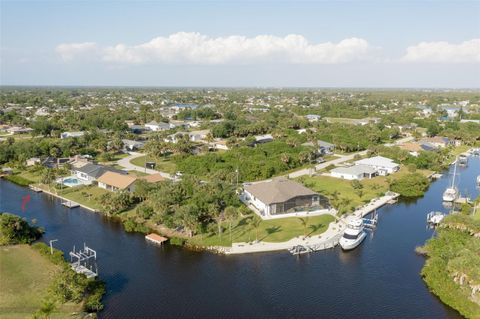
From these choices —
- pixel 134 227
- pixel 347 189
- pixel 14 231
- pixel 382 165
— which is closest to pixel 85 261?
pixel 134 227

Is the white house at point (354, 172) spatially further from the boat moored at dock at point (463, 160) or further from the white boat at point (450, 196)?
the boat moored at dock at point (463, 160)

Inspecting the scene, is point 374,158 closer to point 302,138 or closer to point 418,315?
point 302,138

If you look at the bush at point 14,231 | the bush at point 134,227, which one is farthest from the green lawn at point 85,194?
the bush at point 14,231

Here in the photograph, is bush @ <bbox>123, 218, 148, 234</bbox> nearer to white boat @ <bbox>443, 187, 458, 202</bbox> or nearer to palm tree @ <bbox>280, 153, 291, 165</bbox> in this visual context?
palm tree @ <bbox>280, 153, 291, 165</bbox>

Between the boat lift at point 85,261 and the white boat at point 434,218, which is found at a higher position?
the white boat at point 434,218

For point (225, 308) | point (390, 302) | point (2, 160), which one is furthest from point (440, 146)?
point (2, 160)

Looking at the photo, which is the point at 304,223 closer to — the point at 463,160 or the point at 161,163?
the point at 161,163
